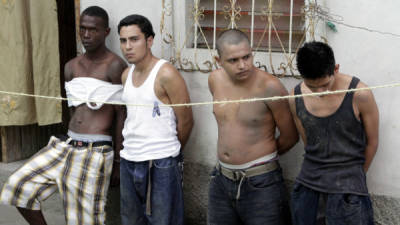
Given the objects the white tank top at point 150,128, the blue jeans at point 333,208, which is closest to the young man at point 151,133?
the white tank top at point 150,128

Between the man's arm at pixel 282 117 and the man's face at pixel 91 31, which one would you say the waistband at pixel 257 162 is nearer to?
the man's arm at pixel 282 117

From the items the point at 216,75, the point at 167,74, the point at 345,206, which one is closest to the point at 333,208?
the point at 345,206

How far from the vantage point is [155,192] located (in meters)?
3.90

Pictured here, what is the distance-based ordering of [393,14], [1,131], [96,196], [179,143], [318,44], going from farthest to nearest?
[1,131]
[96,196]
[179,143]
[393,14]
[318,44]

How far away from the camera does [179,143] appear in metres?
4.02

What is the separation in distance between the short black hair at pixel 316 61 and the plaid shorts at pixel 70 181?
1958 mm

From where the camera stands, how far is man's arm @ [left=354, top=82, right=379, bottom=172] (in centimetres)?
311

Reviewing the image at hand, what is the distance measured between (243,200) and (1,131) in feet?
9.99

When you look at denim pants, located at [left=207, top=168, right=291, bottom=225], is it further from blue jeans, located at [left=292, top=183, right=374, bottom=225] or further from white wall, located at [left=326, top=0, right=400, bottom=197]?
white wall, located at [left=326, top=0, right=400, bottom=197]

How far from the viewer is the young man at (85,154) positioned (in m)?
4.27

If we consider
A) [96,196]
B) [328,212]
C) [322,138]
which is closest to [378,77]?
[322,138]

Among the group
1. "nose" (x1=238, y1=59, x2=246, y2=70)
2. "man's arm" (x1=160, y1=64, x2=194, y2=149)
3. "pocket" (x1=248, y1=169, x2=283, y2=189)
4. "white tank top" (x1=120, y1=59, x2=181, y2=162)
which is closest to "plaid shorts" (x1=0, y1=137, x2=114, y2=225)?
"white tank top" (x1=120, y1=59, x2=181, y2=162)

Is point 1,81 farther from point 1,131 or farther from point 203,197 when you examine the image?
point 203,197

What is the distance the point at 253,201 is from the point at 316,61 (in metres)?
1.06
